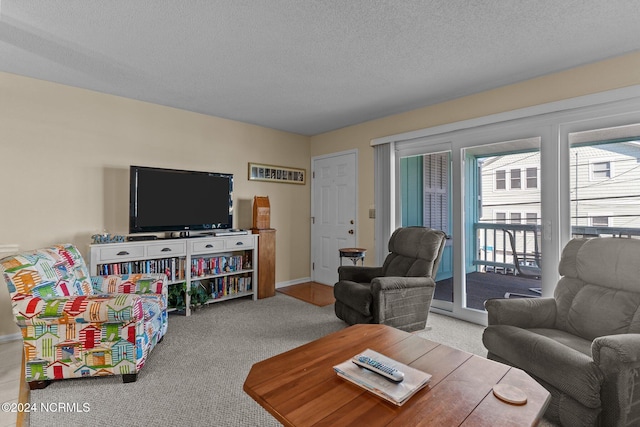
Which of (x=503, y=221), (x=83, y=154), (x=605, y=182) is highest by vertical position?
(x=83, y=154)

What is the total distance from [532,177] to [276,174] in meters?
3.34

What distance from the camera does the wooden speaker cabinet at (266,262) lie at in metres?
4.38

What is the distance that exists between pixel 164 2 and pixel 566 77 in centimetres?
328

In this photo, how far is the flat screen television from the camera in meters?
3.49

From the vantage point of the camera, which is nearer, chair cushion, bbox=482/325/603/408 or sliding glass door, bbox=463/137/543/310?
chair cushion, bbox=482/325/603/408

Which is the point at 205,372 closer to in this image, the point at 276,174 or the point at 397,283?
the point at 397,283

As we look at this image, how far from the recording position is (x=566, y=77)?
2.86 metres

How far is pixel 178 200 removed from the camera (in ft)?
12.4

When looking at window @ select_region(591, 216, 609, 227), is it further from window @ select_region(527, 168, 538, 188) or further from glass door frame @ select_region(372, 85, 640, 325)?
window @ select_region(527, 168, 538, 188)

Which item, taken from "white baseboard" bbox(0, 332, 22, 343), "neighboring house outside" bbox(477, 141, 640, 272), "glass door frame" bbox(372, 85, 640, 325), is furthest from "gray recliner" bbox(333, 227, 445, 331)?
"white baseboard" bbox(0, 332, 22, 343)

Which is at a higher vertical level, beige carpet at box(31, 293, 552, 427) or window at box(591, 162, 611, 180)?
window at box(591, 162, 611, 180)

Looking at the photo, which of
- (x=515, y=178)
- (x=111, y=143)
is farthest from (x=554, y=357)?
(x=111, y=143)

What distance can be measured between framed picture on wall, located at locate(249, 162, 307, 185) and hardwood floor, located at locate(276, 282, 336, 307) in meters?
1.67

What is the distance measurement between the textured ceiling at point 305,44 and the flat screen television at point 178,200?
91 centimetres
